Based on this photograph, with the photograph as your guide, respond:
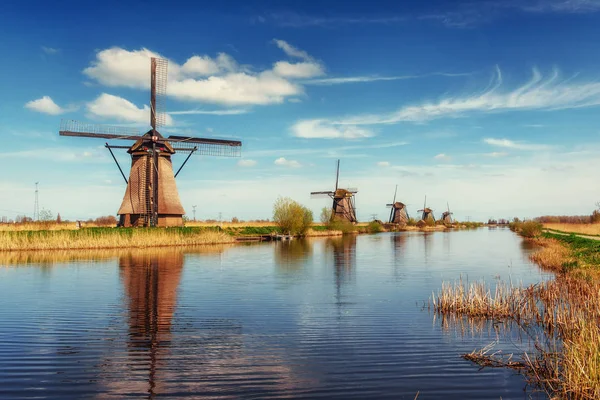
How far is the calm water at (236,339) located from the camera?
7.14 meters

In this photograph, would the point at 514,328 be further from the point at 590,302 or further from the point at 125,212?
the point at 125,212

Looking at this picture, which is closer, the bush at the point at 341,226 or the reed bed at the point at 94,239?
the reed bed at the point at 94,239

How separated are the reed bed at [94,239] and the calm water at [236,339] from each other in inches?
535

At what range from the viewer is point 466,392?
694cm

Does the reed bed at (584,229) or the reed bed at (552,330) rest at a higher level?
the reed bed at (584,229)

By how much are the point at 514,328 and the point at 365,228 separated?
68232 millimetres

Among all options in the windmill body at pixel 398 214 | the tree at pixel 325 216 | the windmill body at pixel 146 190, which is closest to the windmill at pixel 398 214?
the windmill body at pixel 398 214

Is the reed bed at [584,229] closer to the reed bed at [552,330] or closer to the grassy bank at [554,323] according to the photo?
the grassy bank at [554,323]

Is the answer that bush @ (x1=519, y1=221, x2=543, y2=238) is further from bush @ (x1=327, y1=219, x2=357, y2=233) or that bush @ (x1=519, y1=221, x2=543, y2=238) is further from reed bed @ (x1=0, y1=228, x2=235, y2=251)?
reed bed @ (x1=0, y1=228, x2=235, y2=251)

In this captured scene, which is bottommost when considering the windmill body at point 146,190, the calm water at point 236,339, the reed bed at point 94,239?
the calm water at point 236,339

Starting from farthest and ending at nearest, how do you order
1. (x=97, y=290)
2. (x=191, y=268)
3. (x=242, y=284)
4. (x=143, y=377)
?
(x=191, y=268) < (x=242, y=284) < (x=97, y=290) < (x=143, y=377)

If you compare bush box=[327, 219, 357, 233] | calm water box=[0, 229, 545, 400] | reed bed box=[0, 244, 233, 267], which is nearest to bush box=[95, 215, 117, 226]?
reed bed box=[0, 244, 233, 267]

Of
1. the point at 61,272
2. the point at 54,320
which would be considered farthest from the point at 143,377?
the point at 61,272

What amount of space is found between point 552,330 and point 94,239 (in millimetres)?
31459
